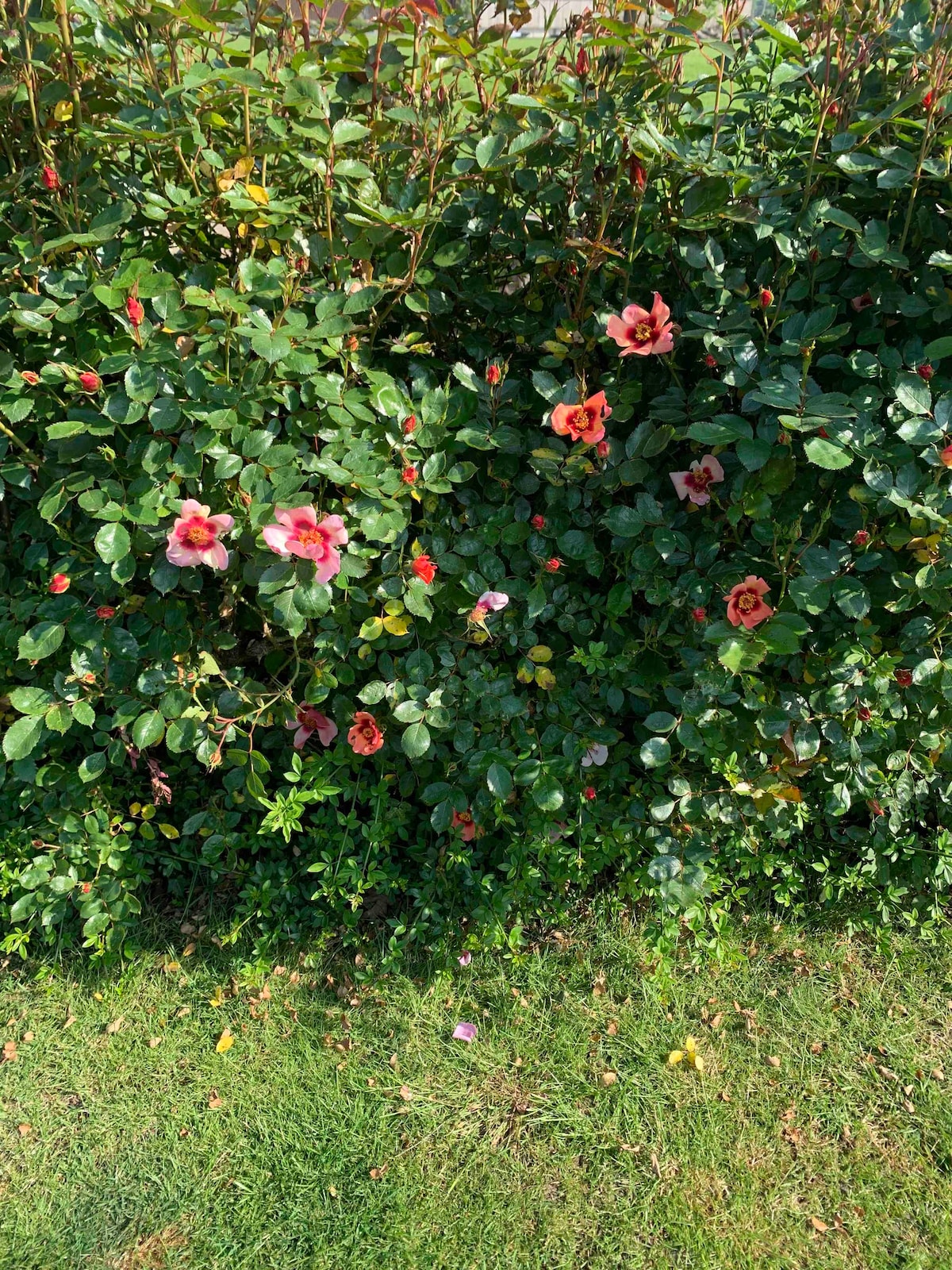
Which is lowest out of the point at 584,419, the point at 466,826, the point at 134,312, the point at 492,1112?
the point at 492,1112

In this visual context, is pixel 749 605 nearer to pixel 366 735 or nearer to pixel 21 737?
pixel 366 735

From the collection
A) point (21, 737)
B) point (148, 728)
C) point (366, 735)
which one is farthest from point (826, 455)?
point (21, 737)

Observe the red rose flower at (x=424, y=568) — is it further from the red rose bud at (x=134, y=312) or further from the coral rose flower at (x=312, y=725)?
the red rose bud at (x=134, y=312)

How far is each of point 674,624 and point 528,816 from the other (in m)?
0.55

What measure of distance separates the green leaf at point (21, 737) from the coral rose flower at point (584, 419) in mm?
1251

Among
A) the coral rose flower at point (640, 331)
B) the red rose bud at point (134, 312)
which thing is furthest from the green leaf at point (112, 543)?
the coral rose flower at point (640, 331)

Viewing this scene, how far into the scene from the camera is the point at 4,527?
2221mm

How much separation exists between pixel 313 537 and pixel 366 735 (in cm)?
53

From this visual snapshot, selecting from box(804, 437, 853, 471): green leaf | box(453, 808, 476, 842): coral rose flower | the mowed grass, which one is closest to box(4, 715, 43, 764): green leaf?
the mowed grass

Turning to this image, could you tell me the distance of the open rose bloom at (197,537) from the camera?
5.96ft

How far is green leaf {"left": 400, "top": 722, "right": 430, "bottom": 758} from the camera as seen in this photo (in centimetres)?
203

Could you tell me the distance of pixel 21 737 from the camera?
2025mm

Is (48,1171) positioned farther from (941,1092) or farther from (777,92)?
(777,92)

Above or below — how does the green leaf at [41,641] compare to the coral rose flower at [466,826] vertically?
above
